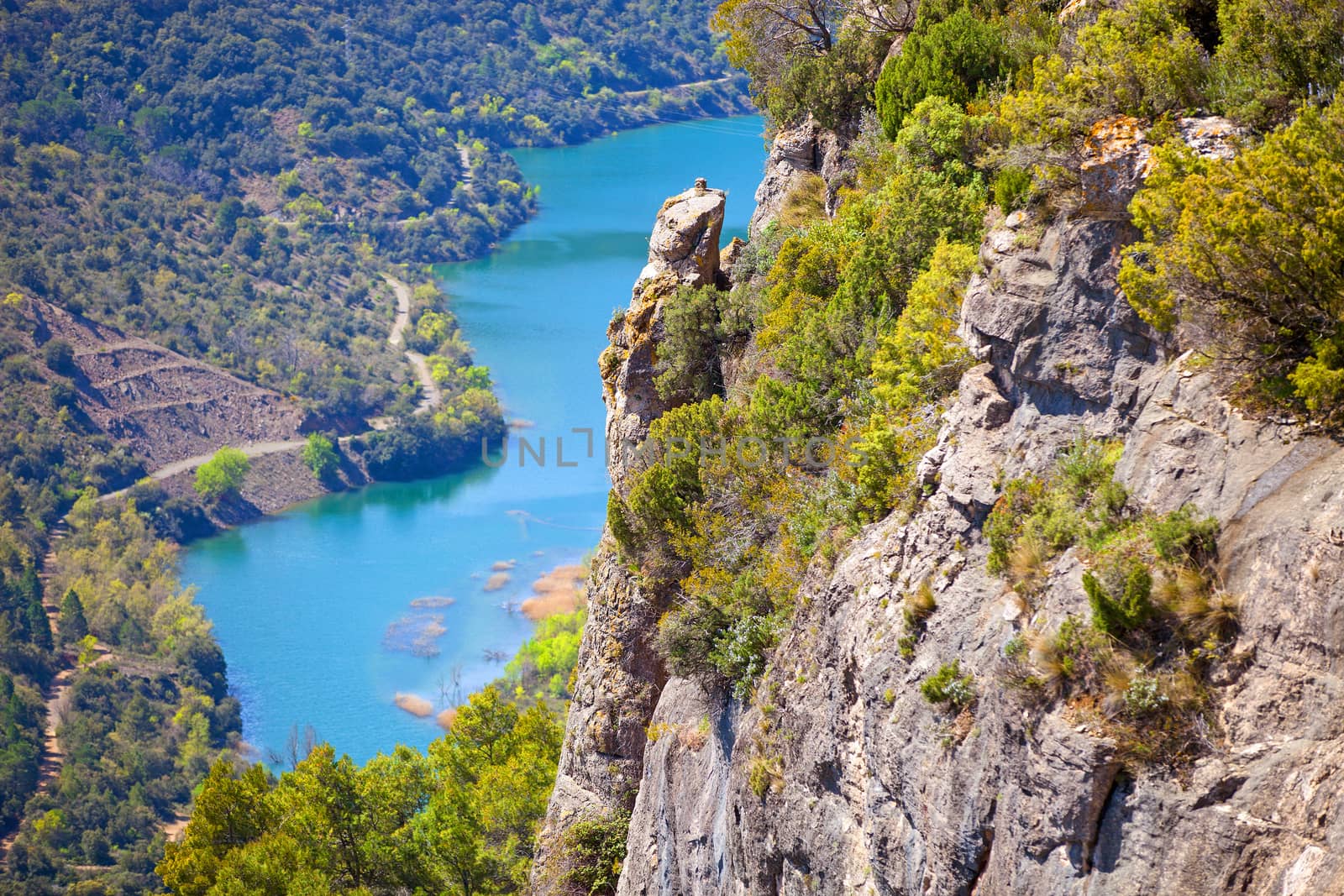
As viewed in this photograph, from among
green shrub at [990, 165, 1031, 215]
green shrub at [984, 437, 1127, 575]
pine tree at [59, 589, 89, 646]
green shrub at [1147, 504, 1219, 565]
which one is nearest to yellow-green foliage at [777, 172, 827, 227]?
green shrub at [990, 165, 1031, 215]

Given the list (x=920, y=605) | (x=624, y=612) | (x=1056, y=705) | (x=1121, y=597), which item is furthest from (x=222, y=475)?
(x=1121, y=597)

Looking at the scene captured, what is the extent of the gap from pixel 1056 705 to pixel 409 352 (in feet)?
402

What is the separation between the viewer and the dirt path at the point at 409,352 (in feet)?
387

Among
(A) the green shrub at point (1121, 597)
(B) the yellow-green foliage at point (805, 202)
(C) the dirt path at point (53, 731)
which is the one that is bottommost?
(C) the dirt path at point (53, 731)

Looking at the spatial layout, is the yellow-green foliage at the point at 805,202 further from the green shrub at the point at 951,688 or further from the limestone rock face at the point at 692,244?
the green shrub at the point at 951,688

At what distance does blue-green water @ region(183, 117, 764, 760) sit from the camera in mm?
79375

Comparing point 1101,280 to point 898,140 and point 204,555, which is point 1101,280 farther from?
point 204,555

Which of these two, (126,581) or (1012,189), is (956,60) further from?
(126,581)

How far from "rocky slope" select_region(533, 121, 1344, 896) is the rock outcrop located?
413cm

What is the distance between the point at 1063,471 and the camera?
10.1 meters

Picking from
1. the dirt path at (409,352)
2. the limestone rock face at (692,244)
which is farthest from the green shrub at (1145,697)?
the dirt path at (409,352)

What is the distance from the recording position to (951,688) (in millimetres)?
10266

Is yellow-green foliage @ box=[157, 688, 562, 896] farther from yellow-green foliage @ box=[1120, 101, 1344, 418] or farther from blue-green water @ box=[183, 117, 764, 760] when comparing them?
blue-green water @ box=[183, 117, 764, 760]

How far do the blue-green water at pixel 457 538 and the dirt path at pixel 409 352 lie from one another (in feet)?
17.9
